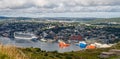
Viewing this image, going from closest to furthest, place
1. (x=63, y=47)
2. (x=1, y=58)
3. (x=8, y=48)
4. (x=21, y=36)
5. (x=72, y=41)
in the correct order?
1. (x=1, y=58)
2. (x=8, y=48)
3. (x=63, y=47)
4. (x=21, y=36)
5. (x=72, y=41)

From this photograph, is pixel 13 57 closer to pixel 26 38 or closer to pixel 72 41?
pixel 26 38

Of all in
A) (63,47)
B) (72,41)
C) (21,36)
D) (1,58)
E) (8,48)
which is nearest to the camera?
(1,58)

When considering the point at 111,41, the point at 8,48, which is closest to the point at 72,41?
the point at 111,41

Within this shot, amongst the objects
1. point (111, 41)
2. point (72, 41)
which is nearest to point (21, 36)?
point (72, 41)

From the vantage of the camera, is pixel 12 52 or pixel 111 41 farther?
pixel 111 41

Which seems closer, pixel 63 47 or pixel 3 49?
pixel 3 49

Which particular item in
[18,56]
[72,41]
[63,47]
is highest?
[18,56]

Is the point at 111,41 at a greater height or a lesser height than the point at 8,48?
lesser

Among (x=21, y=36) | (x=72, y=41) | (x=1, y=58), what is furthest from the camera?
(x=72, y=41)

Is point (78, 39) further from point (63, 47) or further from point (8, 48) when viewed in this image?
→ point (8, 48)
